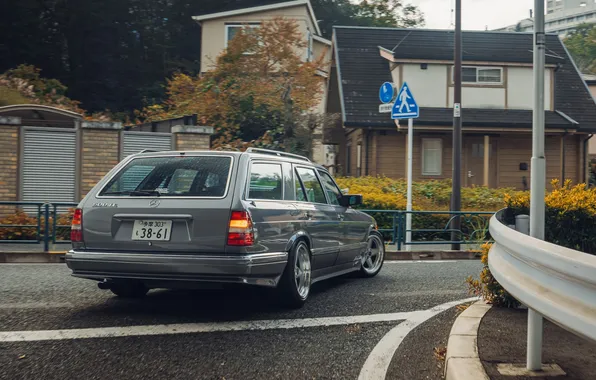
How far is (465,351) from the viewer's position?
417 cm

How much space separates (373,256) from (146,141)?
7.63m

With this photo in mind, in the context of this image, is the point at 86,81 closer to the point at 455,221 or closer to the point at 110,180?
the point at 455,221

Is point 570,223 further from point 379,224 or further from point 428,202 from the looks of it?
point 428,202

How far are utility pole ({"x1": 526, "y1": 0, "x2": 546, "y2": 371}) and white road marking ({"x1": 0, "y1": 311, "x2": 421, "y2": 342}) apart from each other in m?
2.17

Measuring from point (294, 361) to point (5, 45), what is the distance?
36402 millimetres

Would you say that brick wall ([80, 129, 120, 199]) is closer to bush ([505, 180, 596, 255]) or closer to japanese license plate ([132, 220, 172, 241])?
japanese license plate ([132, 220, 172, 241])

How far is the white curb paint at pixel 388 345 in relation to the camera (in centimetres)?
420

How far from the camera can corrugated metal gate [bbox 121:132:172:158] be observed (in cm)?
1477

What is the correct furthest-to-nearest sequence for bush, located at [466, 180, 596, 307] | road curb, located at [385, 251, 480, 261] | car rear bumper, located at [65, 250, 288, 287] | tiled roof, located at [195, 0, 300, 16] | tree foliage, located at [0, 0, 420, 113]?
tiled roof, located at [195, 0, 300, 16] → tree foliage, located at [0, 0, 420, 113] → road curb, located at [385, 251, 480, 261] → bush, located at [466, 180, 596, 307] → car rear bumper, located at [65, 250, 288, 287]

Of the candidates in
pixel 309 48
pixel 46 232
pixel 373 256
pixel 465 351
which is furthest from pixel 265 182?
pixel 309 48

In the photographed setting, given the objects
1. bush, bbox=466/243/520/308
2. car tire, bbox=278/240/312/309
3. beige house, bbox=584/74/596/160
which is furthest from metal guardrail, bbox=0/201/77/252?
beige house, bbox=584/74/596/160

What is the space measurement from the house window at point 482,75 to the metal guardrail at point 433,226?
10.9 metres

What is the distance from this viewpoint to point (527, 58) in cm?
2444

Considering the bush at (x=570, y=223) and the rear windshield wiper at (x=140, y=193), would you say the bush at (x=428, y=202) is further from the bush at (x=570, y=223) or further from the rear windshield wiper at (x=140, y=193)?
the rear windshield wiper at (x=140, y=193)
